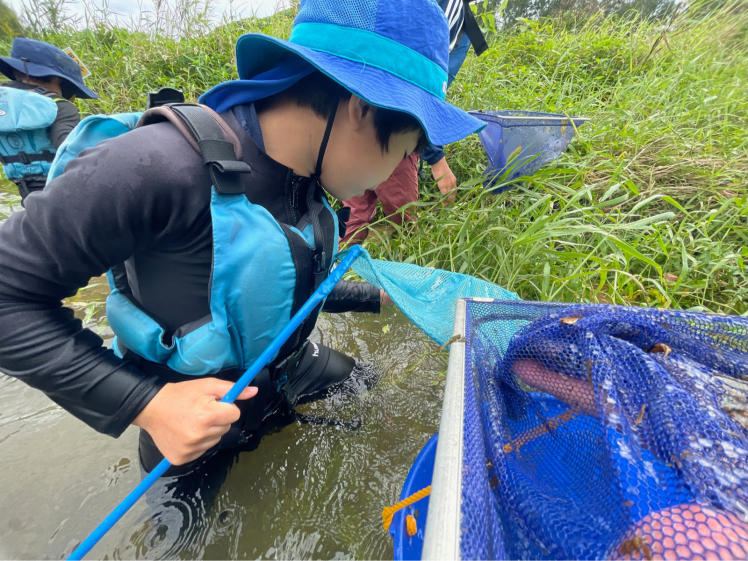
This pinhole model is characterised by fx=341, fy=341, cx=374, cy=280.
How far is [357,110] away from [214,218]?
0.50 metres

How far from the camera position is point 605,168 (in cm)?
274

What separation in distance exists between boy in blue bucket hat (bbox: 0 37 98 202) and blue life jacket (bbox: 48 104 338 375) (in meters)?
2.53

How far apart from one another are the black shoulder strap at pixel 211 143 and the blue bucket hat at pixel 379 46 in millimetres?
268

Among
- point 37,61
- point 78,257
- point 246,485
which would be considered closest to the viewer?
point 78,257

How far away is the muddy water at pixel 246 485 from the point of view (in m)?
1.30

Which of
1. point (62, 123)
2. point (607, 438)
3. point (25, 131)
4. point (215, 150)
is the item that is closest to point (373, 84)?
point (215, 150)

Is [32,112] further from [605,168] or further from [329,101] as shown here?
[605,168]

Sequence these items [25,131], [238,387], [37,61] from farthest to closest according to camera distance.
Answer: [37,61], [25,131], [238,387]

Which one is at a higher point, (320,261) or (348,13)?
(348,13)

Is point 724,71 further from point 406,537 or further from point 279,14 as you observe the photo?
point 279,14

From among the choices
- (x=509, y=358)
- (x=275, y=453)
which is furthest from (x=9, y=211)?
(x=509, y=358)

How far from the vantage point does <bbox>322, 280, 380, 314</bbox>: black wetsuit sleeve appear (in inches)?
70.3

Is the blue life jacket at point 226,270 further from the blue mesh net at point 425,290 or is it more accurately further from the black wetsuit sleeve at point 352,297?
the black wetsuit sleeve at point 352,297

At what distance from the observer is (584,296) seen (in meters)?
1.99
